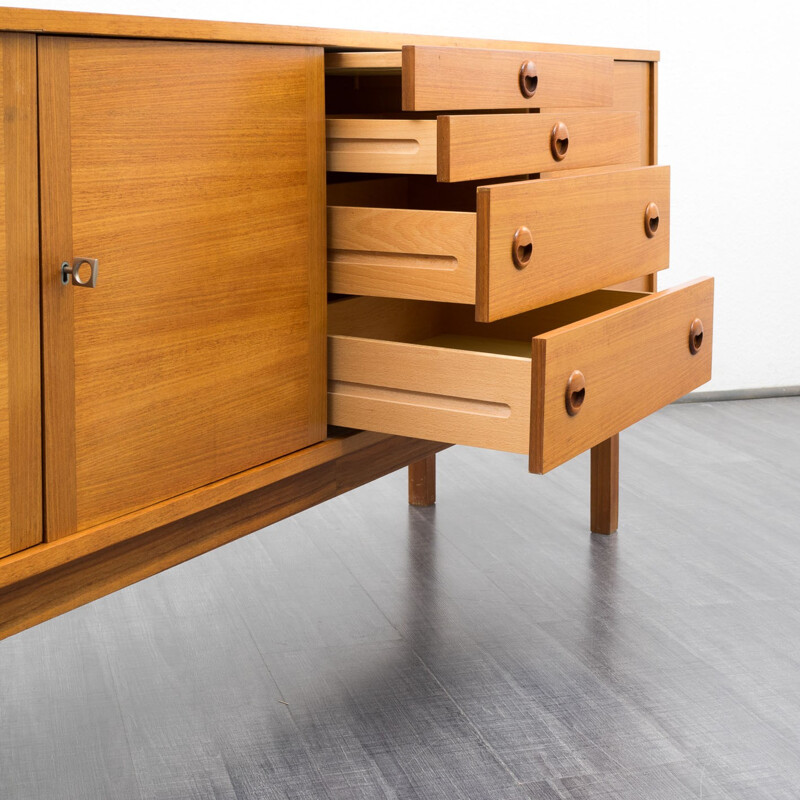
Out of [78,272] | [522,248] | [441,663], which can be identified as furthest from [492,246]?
[441,663]

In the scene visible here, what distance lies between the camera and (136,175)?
3.13 ft

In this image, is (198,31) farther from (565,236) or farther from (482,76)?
(565,236)

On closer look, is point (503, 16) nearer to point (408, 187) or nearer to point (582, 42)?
point (582, 42)

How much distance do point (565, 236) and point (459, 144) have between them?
188 millimetres

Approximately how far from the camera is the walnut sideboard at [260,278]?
898mm

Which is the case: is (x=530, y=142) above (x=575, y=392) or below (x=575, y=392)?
above

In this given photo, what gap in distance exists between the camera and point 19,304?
0.87 m

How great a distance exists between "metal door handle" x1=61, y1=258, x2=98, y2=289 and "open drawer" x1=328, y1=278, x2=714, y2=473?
14.4 inches

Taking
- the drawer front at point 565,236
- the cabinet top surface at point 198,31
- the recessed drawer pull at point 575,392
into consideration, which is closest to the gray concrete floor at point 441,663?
the recessed drawer pull at point 575,392

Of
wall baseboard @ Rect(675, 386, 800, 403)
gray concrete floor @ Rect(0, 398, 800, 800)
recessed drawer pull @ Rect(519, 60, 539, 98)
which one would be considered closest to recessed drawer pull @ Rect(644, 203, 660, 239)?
recessed drawer pull @ Rect(519, 60, 539, 98)

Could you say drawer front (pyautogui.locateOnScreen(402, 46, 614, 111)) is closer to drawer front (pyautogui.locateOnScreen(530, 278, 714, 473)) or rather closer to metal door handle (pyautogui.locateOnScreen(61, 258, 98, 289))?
drawer front (pyautogui.locateOnScreen(530, 278, 714, 473))

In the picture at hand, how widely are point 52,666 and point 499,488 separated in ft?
3.26

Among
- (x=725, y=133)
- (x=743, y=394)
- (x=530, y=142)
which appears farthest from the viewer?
(x=743, y=394)

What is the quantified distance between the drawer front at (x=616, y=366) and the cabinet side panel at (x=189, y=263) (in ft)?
0.84
